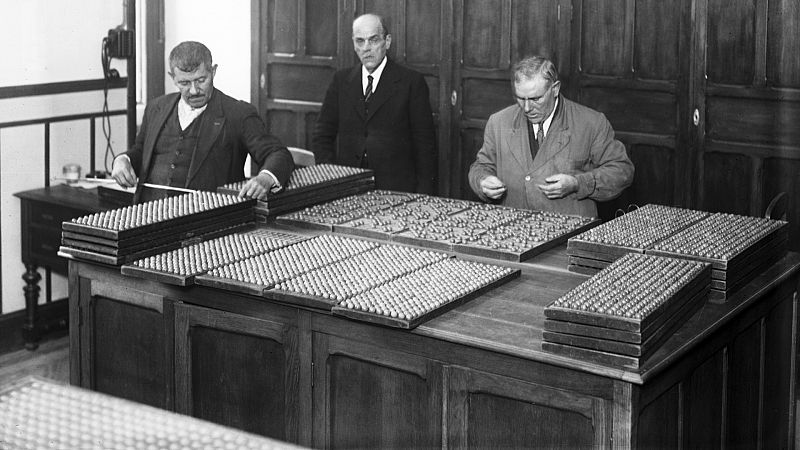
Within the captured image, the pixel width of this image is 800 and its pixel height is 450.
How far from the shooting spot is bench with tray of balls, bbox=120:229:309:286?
12.3 ft

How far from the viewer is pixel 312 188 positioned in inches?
190

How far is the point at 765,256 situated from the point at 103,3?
438 cm

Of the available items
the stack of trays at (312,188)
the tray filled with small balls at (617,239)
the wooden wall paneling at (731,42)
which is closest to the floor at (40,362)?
the stack of trays at (312,188)

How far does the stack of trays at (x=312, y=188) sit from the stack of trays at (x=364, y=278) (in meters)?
0.53

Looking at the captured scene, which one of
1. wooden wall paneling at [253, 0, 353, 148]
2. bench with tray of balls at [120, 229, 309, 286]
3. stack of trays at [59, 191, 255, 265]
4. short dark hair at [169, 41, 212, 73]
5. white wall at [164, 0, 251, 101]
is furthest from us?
white wall at [164, 0, 251, 101]

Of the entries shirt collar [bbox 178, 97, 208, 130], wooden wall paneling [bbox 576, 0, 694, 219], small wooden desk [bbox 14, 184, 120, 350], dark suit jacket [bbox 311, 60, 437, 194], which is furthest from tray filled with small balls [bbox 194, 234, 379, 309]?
wooden wall paneling [bbox 576, 0, 694, 219]

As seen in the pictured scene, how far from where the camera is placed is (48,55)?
6.24m

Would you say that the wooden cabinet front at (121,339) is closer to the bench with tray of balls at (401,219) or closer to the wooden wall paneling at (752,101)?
the bench with tray of balls at (401,219)

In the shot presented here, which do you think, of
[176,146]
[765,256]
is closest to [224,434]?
[765,256]

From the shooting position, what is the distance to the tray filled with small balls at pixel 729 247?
3.58 metres

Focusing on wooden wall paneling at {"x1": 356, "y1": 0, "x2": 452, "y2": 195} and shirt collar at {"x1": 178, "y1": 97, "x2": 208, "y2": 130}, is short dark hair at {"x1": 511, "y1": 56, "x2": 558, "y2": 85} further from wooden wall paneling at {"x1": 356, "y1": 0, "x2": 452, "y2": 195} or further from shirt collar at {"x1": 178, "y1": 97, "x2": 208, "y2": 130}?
wooden wall paneling at {"x1": 356, "y1": 0, "x2": 452, "y2": 195}

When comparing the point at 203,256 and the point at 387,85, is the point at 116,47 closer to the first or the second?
the point at 387,85

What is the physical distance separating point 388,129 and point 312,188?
1.44 meters

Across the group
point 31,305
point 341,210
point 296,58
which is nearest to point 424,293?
point 341,210
